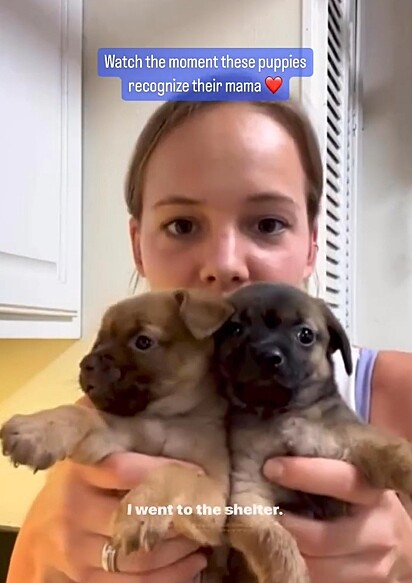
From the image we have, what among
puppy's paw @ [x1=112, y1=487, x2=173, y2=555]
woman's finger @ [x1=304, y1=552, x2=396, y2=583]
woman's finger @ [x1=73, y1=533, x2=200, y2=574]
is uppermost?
puppy's paw @ [x1=112, y1=487, x2=173, y2=555]

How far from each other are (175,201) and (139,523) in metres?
0.22

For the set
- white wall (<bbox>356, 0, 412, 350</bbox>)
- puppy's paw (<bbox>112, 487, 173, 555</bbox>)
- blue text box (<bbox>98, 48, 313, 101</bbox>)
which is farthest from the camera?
white wall (<bbox>356, 0, 412, 350</bbox>)

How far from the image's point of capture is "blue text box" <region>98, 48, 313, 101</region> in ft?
1.66

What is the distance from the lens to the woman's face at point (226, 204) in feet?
1.69

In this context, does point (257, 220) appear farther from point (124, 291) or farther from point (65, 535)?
point (65, 535)

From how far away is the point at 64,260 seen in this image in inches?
24.6

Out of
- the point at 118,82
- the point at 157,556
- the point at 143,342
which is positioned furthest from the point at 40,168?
the point at 157,556

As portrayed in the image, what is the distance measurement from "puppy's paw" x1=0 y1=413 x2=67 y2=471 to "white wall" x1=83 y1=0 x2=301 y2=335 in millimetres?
156

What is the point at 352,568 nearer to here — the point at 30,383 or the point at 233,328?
the point at 233,328

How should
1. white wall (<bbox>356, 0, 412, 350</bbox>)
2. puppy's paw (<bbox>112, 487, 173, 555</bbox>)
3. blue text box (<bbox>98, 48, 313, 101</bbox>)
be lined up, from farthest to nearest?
1. white wall (<bbox>356, 0, 412, 350</bbox>)
2. blue text box (<bbox>98, 48, 313, 101</bbox>)
3. puppy's paw (<bbox>112, 487, 173, 555</bbox>)

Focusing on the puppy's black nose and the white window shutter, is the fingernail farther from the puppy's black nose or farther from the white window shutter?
the white window shutter

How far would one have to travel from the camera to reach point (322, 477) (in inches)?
17.2

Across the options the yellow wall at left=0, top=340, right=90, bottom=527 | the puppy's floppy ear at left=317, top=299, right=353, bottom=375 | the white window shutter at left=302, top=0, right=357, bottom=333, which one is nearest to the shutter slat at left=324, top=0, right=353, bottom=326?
the white window shutter at left=302, top=0, right=357, bottom=333

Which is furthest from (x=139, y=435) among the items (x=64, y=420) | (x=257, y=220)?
(x=257, y=220)
